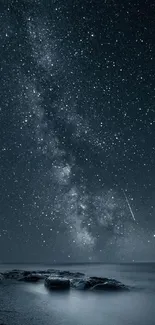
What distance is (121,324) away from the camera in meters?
19.0

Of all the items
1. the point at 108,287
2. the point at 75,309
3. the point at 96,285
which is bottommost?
the point at 75,309

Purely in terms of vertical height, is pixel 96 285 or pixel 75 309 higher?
pixel 96 285

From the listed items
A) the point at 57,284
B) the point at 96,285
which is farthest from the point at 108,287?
the point at 57,284

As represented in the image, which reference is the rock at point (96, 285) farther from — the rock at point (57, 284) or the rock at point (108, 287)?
the rock at point (57, 284)

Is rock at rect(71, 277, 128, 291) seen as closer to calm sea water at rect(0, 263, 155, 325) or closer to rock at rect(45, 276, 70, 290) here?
rock at rect(45, 276, 70, 290)

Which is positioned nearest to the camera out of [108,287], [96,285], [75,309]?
[75,309]

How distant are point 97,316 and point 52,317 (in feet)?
11.7

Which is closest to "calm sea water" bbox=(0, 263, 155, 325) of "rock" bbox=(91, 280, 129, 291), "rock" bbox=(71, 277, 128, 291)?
"rock" bbox=(91, 280, 129, 291)

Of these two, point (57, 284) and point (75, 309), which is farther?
point (57, 284)

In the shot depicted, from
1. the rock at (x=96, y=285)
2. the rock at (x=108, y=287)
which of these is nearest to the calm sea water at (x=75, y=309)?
the rock at (x=108, y=287)

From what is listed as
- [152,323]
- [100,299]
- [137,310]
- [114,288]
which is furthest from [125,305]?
[114,288]

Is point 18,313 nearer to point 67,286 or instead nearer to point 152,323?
point 152,323

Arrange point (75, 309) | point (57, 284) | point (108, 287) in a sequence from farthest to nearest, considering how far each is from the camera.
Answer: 1. point (57, 284)
2. point (108, 287)
3. point (75, 309)

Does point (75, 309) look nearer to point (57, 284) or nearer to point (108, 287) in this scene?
point (108, 287)
